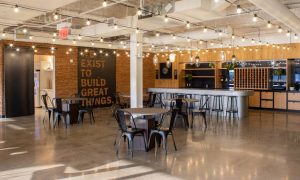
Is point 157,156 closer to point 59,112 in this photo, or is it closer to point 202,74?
point 59,112

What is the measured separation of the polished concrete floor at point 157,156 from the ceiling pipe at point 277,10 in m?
2.84

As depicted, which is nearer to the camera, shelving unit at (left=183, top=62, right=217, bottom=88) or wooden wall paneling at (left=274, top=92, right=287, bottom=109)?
wooden wall paneling at (left=274, top=92, right=287, bottom=109)

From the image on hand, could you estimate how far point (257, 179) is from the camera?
4473 mm

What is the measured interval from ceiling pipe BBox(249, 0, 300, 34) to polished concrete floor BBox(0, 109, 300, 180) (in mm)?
2841

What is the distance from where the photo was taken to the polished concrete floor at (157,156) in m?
4.77

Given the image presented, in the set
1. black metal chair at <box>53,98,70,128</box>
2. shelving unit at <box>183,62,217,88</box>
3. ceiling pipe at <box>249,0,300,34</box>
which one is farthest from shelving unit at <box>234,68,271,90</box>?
black metal chair at <box>53,98,70,128</box>

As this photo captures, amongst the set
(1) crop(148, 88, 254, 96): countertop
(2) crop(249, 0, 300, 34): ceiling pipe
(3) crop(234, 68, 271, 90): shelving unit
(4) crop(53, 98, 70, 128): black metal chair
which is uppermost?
(2) crop(249, 0, 300, 34): ceiling pipe

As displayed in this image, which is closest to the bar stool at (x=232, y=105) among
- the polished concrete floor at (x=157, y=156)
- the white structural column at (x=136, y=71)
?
the polished concrete floor at (x=157, y=156)

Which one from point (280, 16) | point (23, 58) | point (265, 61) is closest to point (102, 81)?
point (23, 58)

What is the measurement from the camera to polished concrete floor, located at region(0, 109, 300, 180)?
15.6ft

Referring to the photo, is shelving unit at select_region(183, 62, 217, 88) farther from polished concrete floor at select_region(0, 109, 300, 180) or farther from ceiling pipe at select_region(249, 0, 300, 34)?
ceiling pipe at select_region(249, 0, 300, 34)

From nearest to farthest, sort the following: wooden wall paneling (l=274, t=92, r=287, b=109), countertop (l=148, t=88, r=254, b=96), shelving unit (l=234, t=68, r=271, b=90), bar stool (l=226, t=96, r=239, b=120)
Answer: countertop (l=148, t=88, r=254, b=96) < bar stool (l=226, t=96, r=239, b=120) < wooden wall paneling (l=274, t=92, r=287, b=109) < shelving unit (l=234, t=68, r=271, b=90)

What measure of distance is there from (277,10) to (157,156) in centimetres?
386

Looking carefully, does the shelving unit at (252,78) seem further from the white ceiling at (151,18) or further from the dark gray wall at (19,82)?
the dark gray wall at (19,82)
